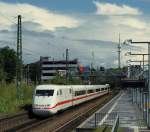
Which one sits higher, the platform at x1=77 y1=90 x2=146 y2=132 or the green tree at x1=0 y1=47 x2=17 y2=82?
the green tree at x1=0 y1=47 x2=17 y2=82

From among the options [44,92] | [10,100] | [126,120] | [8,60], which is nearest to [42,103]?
[44,92]

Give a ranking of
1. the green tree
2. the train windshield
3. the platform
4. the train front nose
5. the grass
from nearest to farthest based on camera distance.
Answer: the platform
the train front nose
the train windshield
the grass
the green tree

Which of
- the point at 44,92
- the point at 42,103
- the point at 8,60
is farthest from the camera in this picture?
the point at 8,60

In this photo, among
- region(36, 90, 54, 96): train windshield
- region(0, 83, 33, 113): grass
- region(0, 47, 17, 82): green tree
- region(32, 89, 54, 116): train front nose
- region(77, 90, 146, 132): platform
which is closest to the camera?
region(77, 90, 146, 132): platform

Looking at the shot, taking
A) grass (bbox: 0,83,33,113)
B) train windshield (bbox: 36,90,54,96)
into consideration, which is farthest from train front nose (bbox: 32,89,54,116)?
grass (bbox: 0,83,33,113)

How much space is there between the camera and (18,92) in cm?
5372

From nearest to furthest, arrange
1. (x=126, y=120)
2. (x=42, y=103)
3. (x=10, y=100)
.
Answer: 1. (x=126, y=120)
2. (x=42, y=103)
3. (x=10, y=100)

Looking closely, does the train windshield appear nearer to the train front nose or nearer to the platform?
the train front nose

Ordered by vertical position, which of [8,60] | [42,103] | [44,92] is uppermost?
[8,60]

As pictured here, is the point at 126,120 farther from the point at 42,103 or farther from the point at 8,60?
the point at 8,60

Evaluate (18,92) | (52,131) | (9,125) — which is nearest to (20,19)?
(18,92)

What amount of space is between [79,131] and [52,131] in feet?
12.6

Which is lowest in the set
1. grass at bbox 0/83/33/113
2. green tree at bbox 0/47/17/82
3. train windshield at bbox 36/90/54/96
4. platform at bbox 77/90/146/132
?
platform at bbox 77/90/146/132

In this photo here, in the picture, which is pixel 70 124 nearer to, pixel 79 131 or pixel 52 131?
pixel 52 131
